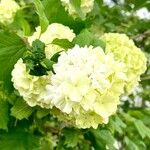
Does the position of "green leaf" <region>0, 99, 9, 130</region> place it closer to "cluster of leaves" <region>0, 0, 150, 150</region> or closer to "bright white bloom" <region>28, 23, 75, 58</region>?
"cluster of leaves" <region>0, 0, 150, 150</region>

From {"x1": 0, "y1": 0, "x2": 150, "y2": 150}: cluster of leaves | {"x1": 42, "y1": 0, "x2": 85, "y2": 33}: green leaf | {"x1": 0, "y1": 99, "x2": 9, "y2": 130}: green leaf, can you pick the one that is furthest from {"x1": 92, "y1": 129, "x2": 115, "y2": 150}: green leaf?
{"x1": 42, "y1": 0, "x2": 85, "y2": 33}: green leaf

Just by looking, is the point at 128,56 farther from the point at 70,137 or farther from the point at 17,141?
the point at 17,141

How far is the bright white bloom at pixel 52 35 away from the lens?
5.75 feet

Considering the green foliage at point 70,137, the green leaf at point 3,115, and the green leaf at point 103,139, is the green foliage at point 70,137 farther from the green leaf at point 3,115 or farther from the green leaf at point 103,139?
the green leaf at point 3,115

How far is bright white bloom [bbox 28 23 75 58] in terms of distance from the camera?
175 centimetres

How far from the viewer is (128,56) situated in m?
2.40

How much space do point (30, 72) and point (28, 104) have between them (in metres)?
0.22

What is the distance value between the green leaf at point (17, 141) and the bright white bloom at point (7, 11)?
0.65 m

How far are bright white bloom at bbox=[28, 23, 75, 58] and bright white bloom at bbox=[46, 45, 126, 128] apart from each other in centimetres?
13

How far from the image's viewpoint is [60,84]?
1.50m

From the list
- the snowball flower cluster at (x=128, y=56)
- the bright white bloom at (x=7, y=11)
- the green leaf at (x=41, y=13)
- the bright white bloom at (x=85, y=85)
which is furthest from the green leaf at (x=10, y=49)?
the bright white bloom at (x=7, y=11)

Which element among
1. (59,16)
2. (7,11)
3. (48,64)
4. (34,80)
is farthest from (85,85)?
(7,11)

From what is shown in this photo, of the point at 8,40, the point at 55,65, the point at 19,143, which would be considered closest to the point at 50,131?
the point at 19,143

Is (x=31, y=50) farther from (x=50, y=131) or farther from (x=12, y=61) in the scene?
(x=50, y=131)
